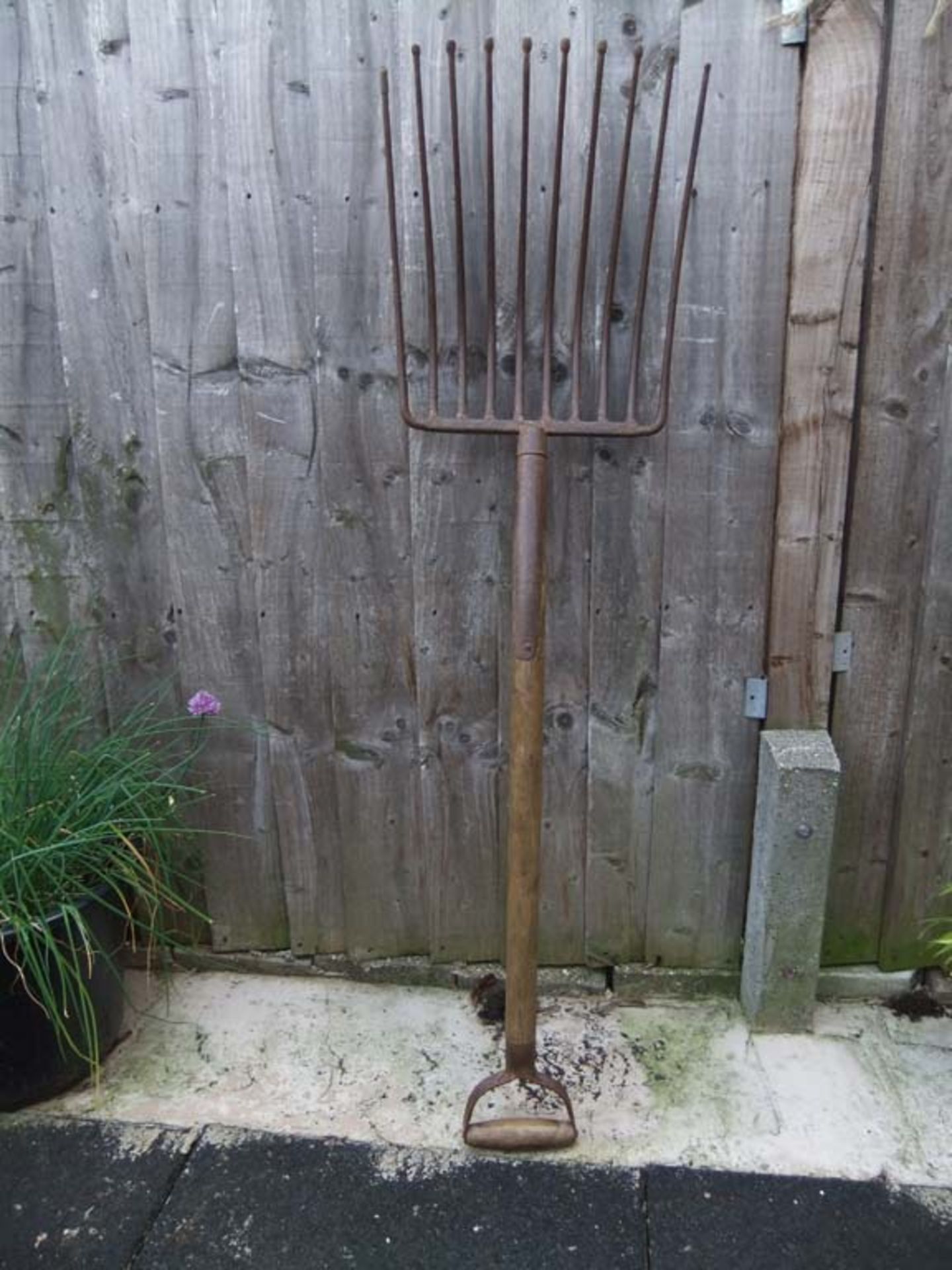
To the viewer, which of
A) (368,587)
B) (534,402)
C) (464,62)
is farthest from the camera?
(368,587)

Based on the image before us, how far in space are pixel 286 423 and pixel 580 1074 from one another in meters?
1.47

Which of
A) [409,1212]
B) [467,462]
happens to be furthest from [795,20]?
[409,1212]

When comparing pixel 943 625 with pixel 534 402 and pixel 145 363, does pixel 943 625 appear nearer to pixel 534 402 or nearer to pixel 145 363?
pixel 534 402

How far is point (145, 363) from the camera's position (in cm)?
191

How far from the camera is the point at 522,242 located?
1620 millimetres

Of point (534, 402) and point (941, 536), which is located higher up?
point (534, 402)

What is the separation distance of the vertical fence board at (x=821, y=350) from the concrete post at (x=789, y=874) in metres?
0.12

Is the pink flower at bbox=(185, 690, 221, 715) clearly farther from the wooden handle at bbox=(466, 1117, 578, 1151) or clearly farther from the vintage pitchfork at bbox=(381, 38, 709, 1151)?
the wooden handle at bbox=(466, 1117, 578, 1151)

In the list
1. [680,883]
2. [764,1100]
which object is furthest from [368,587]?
[764,1100]

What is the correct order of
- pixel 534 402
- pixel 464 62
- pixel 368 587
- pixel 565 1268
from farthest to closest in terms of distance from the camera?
pixel 368 587 < pixel 534 402 < pixel 464 62 < pixel 565 1268

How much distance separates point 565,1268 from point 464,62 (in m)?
2.10

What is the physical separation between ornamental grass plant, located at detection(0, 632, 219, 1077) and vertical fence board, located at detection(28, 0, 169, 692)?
0.13 m

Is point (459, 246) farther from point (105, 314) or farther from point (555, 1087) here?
point (555, 1087)

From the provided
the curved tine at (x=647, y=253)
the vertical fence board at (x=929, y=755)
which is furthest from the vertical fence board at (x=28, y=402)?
the vertical fence board at (x=929, y=755)
